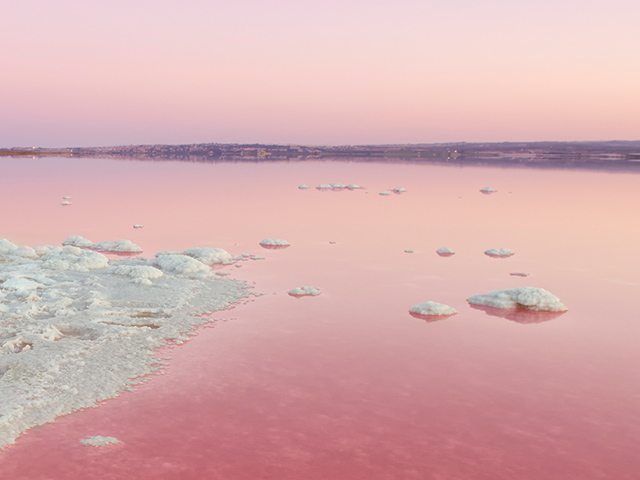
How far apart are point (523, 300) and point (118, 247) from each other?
39.9ft

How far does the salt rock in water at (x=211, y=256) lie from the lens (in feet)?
51.2

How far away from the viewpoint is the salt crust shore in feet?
23.1

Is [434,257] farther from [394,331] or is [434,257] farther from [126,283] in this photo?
[126,283]

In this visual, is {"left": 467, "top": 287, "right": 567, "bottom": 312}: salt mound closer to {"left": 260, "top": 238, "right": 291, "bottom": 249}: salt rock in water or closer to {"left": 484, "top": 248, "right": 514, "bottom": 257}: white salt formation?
{"left": 484, "top": 248, "right": 514, "bottom": 257}: white salt formation

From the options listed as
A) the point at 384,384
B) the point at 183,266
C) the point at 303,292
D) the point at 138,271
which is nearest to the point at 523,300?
the point at 303,292

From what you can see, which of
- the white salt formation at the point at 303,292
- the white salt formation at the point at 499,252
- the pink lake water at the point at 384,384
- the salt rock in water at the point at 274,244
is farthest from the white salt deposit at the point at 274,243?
the white salt formation at the point at 499,252

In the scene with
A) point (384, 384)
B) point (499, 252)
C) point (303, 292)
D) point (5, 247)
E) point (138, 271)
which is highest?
point (5, 247)

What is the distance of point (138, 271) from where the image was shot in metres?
12.9

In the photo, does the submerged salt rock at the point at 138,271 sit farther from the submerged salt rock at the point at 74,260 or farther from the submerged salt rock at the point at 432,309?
the submerged salt rock at the point at 432,309

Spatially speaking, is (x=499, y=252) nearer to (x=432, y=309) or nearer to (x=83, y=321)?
(x=432, y=309)

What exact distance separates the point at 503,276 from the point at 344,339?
6.62m

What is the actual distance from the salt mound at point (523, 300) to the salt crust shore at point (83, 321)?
525 centimetres

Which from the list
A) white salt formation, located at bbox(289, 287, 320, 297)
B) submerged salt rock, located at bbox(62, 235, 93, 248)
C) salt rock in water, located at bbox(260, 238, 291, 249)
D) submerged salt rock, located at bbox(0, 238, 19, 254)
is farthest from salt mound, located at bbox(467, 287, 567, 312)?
submerged salt rock, located at bbox(0, 238, 19, 254)

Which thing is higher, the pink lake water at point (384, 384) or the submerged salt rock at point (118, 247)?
the submerged salt rock at point (118, 247)
